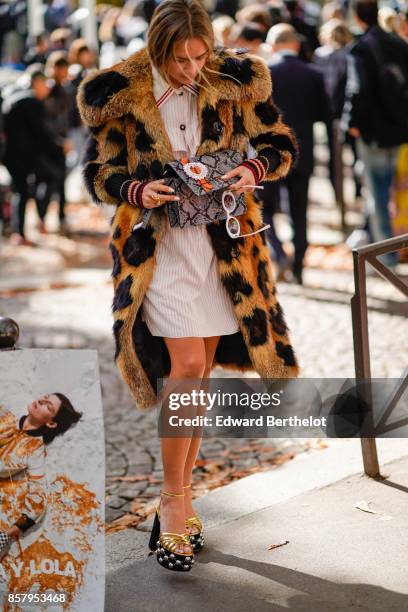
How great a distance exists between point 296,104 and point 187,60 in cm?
588

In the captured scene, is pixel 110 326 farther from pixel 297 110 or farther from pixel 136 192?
pixel 136 192

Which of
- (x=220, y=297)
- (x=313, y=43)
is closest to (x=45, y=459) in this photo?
(x=220, y=297)

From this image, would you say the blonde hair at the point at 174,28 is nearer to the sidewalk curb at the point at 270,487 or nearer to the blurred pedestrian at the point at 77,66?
the sidewalk curb at the point at 270,487

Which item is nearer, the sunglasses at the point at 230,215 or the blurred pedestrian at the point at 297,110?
the sunglasses at the point at 230,215

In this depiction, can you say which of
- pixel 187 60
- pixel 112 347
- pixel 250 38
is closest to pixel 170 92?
pixel 187 60

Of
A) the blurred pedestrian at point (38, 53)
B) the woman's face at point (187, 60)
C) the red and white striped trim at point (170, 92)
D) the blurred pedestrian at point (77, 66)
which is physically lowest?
the red and white striped trim at point (170, 92)

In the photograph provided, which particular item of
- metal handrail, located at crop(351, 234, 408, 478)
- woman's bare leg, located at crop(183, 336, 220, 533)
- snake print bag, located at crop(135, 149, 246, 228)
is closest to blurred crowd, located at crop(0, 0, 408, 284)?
metal handrail, located at crop(351, 234, 408, 478)

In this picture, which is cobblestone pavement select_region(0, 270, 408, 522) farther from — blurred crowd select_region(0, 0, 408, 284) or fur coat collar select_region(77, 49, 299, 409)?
fur coat collar select_region(77, 49, 299, 409)

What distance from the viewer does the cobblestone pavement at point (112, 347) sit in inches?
230

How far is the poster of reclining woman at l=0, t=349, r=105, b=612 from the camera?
3.56 metres

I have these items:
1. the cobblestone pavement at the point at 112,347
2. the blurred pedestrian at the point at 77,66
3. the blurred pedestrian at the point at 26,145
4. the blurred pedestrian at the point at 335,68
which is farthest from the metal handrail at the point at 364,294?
the blurred pedestrian at the point at 77,66

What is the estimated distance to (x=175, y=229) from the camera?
416cm

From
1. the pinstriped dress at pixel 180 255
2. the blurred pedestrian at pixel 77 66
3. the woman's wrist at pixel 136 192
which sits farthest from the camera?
the blurred pedestrian at pixel 77 66

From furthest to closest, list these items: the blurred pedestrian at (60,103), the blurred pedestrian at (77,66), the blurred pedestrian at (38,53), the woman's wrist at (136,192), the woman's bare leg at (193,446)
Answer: the blurred pedestrian at (38,53) → the blurred pedestrian at (77,66) → the blurred pedestrian at (60,103) → the woman's bare leg at (193,446) → the woman's wrist at (136,192)
